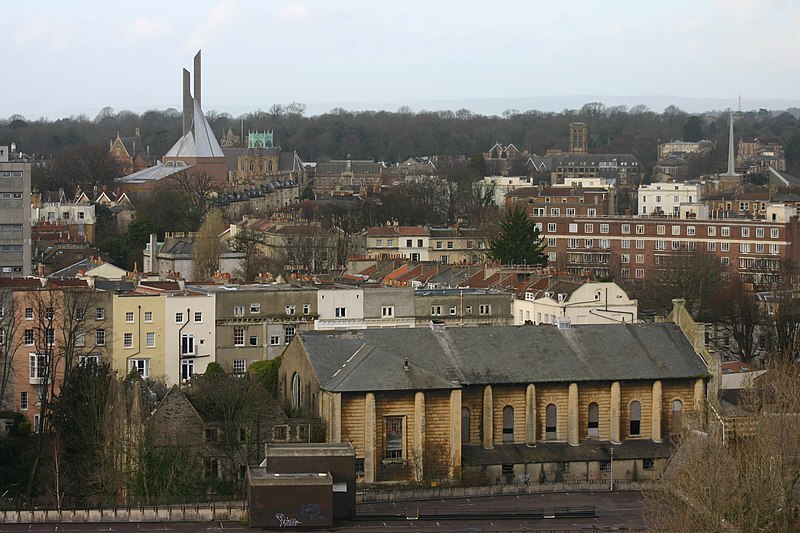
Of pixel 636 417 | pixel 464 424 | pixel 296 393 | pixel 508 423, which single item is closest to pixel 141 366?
pixel 296 393

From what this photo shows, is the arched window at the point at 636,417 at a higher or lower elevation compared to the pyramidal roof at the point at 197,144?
lower

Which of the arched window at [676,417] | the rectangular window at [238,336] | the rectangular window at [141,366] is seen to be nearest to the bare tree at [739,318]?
the rectangular window at [238,336]

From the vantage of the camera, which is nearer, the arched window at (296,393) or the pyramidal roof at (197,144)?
the arched window at (296,393)

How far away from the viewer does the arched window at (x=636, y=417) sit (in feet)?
158

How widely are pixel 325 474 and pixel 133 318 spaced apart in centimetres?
1706

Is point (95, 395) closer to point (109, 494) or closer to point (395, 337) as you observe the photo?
point (109, 494)

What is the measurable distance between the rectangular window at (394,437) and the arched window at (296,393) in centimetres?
295

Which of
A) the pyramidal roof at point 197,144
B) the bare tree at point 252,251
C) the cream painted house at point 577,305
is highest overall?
the pyramidal roof at point 197,144

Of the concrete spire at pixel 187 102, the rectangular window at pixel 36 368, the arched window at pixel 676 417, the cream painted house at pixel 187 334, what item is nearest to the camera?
the arched window at pixel 676 417

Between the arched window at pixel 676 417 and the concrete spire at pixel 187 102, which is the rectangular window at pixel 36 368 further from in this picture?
the concrete spire at pixel 187 102

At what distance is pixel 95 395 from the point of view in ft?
152

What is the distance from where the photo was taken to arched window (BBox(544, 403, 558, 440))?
157ft

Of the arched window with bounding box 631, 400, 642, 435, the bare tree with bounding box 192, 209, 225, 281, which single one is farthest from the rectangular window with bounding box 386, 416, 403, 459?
the bare tree with bounding box 192, 209, 225, 281

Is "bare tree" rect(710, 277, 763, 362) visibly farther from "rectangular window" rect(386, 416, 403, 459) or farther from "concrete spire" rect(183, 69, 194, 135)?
"concrete spire" rect(183, 69, 194, 135)
